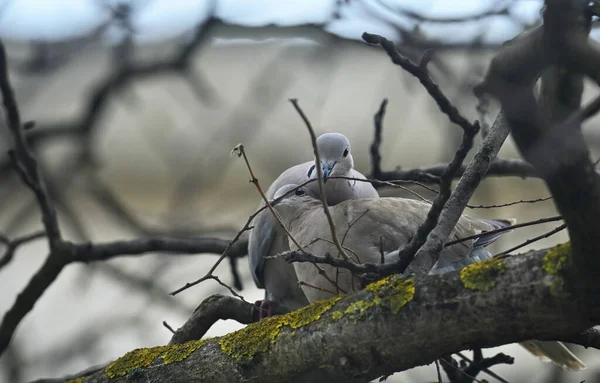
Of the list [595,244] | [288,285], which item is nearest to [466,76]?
[288,285]

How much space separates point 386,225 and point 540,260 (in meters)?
0.83

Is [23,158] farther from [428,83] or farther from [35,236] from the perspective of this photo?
[428,83]

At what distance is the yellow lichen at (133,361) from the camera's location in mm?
1904

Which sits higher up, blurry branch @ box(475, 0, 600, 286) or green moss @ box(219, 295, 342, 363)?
blurry branch @ box(475, 0, 600, 286)

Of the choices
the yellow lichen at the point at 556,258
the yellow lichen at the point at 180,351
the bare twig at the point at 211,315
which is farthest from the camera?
the bare twig at the point at 211,315

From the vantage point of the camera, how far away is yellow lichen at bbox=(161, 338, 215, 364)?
1.83 m

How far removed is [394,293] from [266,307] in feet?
3.65

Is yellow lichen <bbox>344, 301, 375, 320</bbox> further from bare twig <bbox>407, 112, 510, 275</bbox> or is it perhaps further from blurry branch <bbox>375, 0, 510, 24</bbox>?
blurry branch <bbox>375, 0, 510, 24</bbox>

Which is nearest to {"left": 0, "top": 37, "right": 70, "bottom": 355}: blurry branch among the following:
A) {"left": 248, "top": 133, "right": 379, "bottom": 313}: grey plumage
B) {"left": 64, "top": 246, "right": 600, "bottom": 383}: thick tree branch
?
{"left": 248, "top": 133, "right": 379, "bottom": 313}: grey plumage

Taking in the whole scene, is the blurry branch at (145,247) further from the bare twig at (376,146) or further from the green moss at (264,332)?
the green moss at (264,332)

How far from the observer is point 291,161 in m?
5.30

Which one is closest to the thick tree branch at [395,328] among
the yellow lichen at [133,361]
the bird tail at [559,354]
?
the yellow lichen at [133,361]

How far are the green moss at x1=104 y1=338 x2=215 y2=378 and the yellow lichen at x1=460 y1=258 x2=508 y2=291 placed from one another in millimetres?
717

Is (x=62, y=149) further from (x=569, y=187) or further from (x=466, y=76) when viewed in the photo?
(x=569, y=187)
